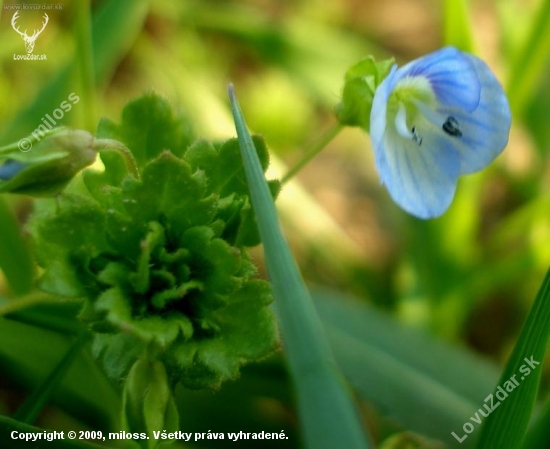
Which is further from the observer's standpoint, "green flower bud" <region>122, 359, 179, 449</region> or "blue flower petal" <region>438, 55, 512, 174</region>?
"blue flower petal" <region>438, 55, 512, 174</region>

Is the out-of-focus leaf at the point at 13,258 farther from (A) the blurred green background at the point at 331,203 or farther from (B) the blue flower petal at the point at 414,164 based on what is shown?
(B) the blue flower petal at the point at 414,164

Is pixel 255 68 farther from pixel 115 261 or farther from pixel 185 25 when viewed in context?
pixel 115 261

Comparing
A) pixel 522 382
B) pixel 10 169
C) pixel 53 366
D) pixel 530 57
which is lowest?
pixel 53 366

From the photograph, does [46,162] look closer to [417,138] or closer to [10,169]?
[10,169]

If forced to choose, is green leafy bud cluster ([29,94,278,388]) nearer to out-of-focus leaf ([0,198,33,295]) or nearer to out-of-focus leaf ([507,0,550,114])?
out-of-focus leaf ([0,198,33,295])

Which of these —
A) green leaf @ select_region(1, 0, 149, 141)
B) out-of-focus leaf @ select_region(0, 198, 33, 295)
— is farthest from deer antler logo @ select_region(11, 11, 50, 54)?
out-of-focus leaf @ select_region(0, 198, 33, 295)

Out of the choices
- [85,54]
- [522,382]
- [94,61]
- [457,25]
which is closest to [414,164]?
[522,382]

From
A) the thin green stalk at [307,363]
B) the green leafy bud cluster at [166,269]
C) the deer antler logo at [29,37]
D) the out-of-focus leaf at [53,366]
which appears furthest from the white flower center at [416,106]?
the deer antler logo at [29,37]
